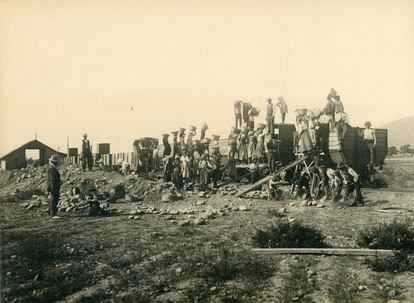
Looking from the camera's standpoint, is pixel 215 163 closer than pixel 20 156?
Yes

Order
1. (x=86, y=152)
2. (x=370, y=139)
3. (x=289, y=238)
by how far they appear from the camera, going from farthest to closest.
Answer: (x=86, y=152), (x=370, y=139), (x=289, y=238)

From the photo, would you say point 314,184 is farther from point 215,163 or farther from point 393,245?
point 393,245

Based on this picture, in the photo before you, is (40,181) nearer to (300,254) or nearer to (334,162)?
(334,162)

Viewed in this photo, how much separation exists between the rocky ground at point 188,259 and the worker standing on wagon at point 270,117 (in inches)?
139

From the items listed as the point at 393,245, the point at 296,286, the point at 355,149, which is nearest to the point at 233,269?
the point at 296,286

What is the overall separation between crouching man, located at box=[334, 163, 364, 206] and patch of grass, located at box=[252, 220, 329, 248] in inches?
159

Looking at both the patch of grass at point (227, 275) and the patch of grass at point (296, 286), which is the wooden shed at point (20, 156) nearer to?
the patch of grass at point (227, 275)

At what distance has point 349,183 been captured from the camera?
1204cm

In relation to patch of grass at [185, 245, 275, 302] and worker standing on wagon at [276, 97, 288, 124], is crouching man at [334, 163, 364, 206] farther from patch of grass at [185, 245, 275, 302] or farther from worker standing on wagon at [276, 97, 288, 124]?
patch of grass at [185, 245, 275, 302]

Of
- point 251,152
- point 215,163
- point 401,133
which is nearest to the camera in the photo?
point 251,152

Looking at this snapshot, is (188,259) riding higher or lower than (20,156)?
lower

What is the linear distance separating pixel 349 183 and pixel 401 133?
57.0m

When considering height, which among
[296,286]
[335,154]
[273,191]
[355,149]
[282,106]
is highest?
[282,106]

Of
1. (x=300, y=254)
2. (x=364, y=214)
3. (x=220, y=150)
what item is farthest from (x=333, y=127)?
(x=300, y=254)
